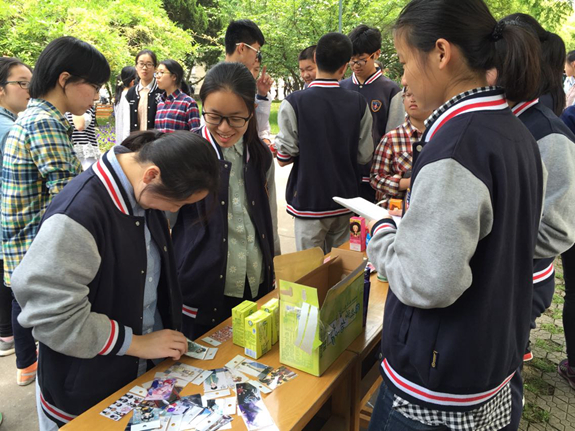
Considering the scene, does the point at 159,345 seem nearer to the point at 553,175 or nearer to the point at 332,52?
the point at 553,175

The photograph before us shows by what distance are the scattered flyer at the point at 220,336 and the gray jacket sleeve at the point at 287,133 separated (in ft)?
5.18

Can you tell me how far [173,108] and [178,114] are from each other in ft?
0.30

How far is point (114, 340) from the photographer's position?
1.24 meters

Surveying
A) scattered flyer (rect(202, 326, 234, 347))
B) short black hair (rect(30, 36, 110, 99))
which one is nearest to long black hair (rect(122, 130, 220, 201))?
scattered flyer (rect(202, 326, 234, 347))

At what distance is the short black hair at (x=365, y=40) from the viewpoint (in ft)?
11.0

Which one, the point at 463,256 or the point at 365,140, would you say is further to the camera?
the point at 365,140

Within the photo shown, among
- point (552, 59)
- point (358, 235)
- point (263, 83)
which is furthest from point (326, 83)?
point (552, 59)

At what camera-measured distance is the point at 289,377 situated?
4.48ft

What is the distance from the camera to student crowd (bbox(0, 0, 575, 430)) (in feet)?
3.01

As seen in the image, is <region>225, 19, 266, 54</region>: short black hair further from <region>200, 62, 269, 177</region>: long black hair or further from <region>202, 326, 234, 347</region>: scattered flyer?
<region>202, 326, 234, 347</region>: scattered flyer

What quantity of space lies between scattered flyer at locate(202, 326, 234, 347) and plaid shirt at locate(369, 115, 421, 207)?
1461mm

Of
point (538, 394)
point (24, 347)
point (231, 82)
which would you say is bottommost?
point (538, 394)

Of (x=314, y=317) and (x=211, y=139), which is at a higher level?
(x=211, y=139)

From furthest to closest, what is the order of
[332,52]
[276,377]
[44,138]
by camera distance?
[332,52] → [44,138] → [276,377]
